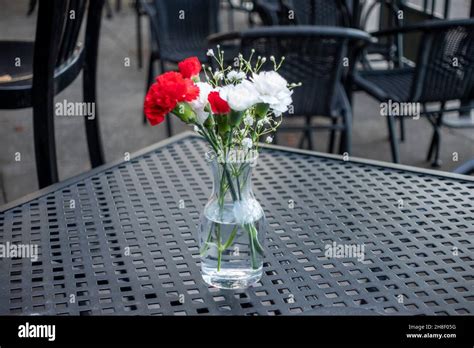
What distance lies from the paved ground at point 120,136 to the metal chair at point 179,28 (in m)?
0.40

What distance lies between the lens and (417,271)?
1.49m

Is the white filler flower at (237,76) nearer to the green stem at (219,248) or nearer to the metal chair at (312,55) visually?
the green stem at (219,248)

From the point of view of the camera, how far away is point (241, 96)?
1.27 meters

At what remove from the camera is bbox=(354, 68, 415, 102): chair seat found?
11.8ft

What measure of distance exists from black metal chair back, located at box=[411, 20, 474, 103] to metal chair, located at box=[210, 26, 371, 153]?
0.97ft

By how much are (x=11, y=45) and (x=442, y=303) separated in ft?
6.44

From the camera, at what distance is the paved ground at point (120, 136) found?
4195 mm

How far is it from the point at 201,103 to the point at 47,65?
102 centimetres

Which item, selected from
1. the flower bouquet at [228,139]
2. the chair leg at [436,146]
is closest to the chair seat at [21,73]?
the flower bouquet at [228,139]

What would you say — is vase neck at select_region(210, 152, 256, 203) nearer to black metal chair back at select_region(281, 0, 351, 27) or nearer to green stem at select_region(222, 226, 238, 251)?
green stem at select_region(222, 226, 238, 251)

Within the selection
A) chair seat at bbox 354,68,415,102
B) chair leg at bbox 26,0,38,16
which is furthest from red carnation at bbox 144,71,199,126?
chair leg at bbox 26,0,38,16

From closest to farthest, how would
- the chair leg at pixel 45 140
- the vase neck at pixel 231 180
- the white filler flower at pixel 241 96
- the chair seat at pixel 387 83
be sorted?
the white filler flower at pixel 241 96 < the vase neck at pixel 231 180 < the chair leg at pixel 45 140 < the chair seat at pixel 387 83

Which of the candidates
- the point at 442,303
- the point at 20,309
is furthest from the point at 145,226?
the point at 442,303
